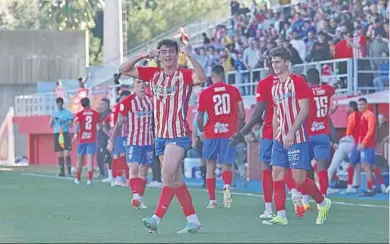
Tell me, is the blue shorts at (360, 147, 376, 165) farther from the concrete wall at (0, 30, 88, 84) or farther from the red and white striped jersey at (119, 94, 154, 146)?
the concrete wall at (0, 30, 88, 84)

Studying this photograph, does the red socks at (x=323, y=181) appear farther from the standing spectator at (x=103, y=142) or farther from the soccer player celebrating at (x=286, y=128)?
the standing spectator at (x=103, y=142)

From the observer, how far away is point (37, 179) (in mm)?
27406

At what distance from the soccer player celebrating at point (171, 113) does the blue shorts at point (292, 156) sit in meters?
1.64

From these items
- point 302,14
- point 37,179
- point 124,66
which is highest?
point 302,14

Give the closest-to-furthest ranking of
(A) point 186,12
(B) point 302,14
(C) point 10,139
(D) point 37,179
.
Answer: (D) point 37,179 → (B) point 302,14 → (C) point 10,139 → (A) point 186,12

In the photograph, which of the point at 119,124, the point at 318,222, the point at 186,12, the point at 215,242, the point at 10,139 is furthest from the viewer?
the point at 186,12

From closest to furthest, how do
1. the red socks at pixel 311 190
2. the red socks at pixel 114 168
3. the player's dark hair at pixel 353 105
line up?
the red socks at pixel 311 190
the player's dark hair at pixel 353 105
the red socks at pixel 114 168

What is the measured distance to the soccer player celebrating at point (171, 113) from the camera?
1232 cm

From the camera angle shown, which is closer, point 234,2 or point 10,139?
point 234,2

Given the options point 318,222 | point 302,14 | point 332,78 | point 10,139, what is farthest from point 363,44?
point 10,139

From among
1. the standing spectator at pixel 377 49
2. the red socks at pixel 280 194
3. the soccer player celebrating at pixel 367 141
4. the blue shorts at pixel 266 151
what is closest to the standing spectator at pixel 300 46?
the standing spectator at pixel 377 49

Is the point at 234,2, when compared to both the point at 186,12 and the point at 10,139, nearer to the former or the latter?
the point at 10,139

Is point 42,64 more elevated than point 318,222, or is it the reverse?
point 42,64

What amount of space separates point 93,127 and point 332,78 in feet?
17.4
